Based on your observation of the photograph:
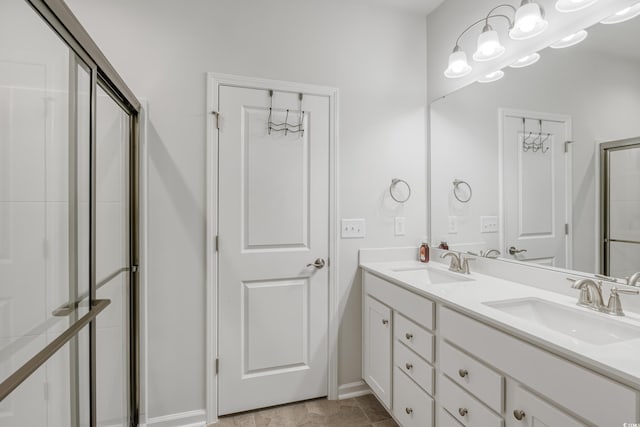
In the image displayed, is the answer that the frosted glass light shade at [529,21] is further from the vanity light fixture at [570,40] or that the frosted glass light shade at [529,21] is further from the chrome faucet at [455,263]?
the chrome faucet at [455,263]

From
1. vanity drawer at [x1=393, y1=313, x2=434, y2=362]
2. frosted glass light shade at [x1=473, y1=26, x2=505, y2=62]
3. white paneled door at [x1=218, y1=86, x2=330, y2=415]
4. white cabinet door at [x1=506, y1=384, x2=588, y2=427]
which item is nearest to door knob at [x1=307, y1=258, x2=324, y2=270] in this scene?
white paneled door at [x1=218, y1=86, x2=330, y2=415]

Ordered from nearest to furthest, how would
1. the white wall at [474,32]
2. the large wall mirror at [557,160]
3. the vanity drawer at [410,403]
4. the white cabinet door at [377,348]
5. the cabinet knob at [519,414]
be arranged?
the cabinet knob at [519,414] < the large wall mirror at [557,160] < the white wall at [474,32] < the vanity drawer at [410,403] < the white cabinet door at [377,348]

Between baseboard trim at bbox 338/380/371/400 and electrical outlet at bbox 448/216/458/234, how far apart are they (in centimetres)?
122

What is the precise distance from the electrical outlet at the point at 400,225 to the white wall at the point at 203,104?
0.13ft

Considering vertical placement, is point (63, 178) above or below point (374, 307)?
above

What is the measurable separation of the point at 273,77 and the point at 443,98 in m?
1.19

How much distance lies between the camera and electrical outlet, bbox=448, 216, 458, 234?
2.15 meters

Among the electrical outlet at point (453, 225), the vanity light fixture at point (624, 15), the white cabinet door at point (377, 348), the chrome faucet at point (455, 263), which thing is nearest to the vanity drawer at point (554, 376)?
the white cabinet door at point (377, 348)

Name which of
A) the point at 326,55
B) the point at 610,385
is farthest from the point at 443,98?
the point at 610,385

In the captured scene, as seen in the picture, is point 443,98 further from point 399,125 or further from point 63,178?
point 63,178

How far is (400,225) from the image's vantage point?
7.62 feet

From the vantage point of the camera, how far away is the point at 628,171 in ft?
4.20

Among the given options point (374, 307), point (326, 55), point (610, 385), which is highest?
point (326, 55)

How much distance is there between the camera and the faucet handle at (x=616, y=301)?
3.86 feet
